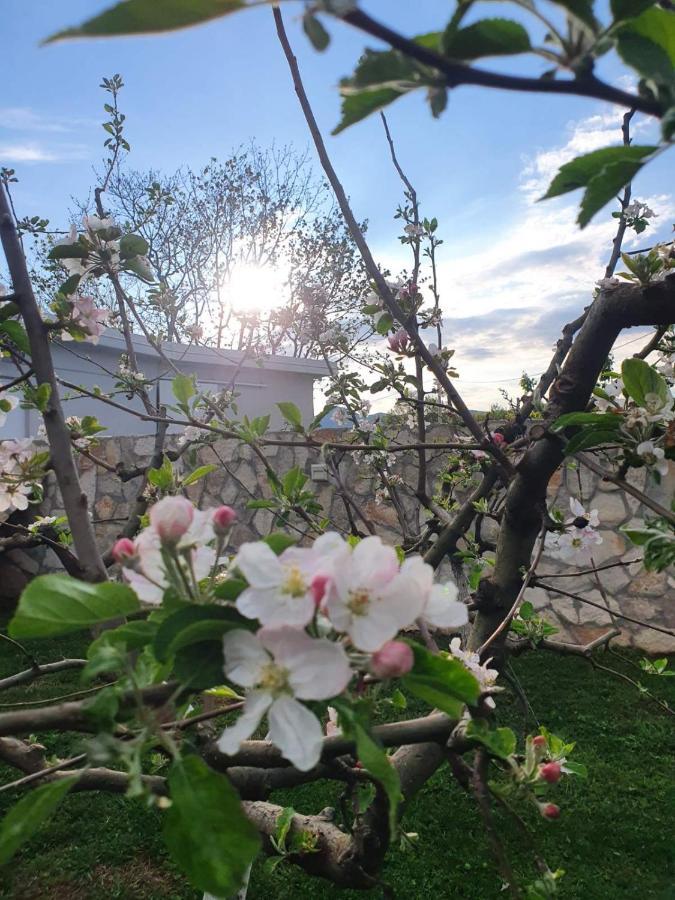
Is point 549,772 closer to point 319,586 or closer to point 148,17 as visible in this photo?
point 319,586

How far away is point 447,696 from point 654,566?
0.32 metres

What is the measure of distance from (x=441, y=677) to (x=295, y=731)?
0.31 feet

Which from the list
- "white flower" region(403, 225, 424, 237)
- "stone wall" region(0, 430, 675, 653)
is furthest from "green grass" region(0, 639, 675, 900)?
"white flower" region(403, 225, 424, 237)

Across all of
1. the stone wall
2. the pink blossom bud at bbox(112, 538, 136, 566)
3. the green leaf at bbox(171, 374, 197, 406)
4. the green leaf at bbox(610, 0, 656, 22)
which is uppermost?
→ the green leaf at bbox(610, 0, 656, 22)

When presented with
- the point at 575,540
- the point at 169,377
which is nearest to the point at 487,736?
the point at 575,540

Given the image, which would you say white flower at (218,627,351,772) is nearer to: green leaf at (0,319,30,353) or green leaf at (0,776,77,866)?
green leaf at (0,776,77,866)

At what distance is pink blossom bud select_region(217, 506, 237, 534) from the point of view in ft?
1.56

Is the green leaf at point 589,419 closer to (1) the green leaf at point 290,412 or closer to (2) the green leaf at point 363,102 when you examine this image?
(2) the green leaf at point 363,102

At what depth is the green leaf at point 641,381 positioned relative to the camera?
80 centimetres

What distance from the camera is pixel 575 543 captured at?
205 cm

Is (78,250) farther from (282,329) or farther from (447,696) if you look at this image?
(282,329)

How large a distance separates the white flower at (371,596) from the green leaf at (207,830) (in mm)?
118

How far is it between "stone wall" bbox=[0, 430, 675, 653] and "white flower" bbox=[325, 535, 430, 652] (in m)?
3.85

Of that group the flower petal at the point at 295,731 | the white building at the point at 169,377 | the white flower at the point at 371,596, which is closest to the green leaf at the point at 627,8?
the white flower at the point at 371,596
